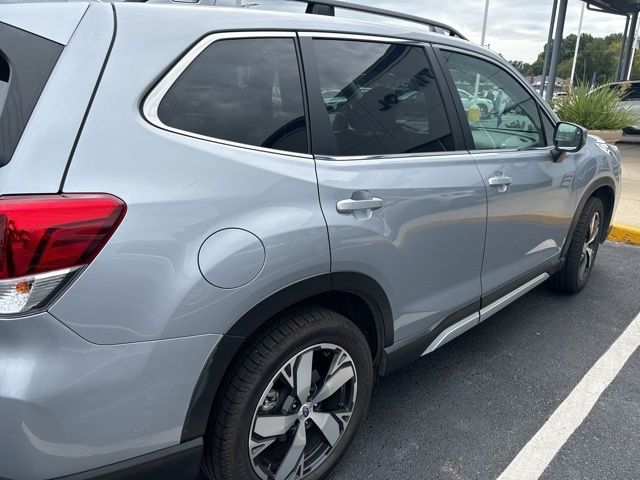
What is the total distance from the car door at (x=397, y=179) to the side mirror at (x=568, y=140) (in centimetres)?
102

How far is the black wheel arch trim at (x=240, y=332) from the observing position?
1.60m

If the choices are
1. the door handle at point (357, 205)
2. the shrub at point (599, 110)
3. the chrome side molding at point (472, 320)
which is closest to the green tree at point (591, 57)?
the shrub at point (599, 110)

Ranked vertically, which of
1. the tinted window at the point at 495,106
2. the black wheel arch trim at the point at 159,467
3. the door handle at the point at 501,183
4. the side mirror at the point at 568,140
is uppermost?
the tinted window at the point at 495,106

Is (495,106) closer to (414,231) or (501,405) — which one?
(414,231)

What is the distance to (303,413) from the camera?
1974 millimetres

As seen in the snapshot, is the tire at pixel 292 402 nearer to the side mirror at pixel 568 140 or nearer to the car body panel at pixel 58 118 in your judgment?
the car body panel at pixel 58 118

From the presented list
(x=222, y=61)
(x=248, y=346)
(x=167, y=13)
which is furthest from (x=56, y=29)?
(x=248, y=346)

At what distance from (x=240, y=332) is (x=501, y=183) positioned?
5.59 ft

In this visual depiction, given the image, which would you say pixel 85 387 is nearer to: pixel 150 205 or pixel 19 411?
pixel 19 411

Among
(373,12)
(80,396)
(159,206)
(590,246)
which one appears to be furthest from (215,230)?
(590,246)

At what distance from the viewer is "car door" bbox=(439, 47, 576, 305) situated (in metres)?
2.74

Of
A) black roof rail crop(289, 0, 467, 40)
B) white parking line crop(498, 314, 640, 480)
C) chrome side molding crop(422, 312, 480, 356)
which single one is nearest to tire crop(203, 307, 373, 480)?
chrome side molding crop(422, 312, 480, 356)

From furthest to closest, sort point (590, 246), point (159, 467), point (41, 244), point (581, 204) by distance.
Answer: point (590, 246) → point (581, 204) → point (159, 467) → point (41, 244)

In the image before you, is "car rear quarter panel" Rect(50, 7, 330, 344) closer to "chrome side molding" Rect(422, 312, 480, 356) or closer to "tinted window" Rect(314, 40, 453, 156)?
"tinted window" Rect(314, 40, 453, 156)
